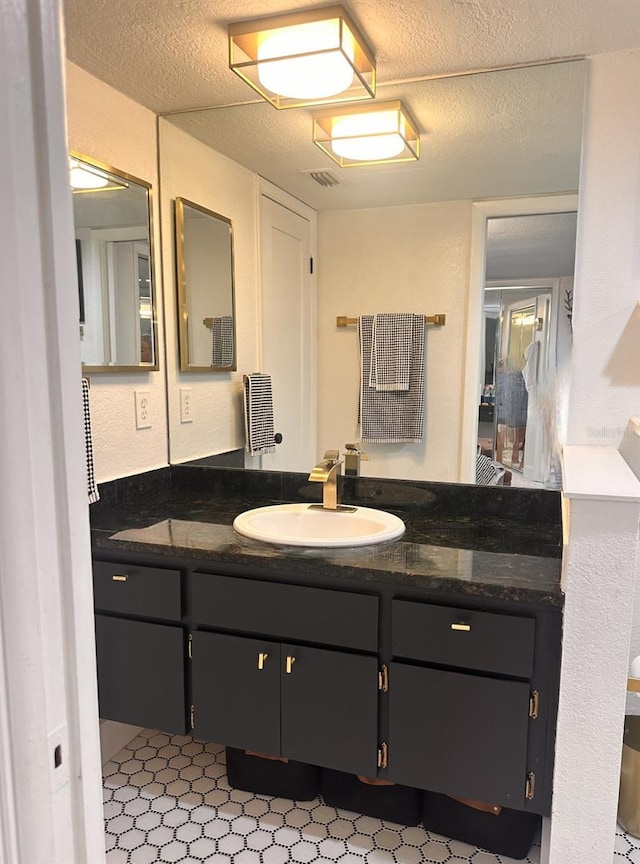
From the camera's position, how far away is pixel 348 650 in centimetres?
159

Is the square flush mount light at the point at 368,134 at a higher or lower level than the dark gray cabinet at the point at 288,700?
higher

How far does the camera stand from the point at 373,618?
60.6 inches

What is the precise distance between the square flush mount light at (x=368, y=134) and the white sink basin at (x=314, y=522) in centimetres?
113

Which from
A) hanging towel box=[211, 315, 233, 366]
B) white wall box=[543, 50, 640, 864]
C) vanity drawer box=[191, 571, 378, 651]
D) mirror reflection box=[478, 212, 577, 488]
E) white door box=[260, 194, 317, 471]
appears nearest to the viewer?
white wall box=[543, 50, 640, 864]

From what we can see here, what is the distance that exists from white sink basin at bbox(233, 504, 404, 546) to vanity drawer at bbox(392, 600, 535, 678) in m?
0.28

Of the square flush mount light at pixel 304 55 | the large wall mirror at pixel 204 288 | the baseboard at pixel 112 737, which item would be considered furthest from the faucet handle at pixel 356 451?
the baseboard at pixel 112 737

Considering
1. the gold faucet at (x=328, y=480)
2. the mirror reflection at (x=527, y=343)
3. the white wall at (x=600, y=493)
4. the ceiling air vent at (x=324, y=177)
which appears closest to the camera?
the white wall at (x=600, y=493)

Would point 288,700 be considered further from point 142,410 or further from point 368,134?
point 368,134

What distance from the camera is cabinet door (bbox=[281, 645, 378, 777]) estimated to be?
1577 mm

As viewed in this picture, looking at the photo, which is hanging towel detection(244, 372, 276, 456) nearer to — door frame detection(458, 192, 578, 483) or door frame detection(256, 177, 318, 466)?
door frame detection(256, 177, 318, 466)

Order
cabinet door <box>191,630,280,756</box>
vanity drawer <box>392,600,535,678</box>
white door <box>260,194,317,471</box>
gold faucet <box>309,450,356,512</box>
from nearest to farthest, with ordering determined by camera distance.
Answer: vanity drawer <box>392,600,535,678</box> → cabinet door <box>191,630,280,756</box> → gold faucet <box>309,450,356,512</box> → white door <box>260,194,317,471</box>

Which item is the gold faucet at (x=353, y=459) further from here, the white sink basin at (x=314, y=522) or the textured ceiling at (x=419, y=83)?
the textured ceiling at (x=419, y=83)

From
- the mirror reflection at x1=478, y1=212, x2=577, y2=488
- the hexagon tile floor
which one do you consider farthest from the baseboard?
the mirror reflection at x1=478, y1=212, x2=577, y2=488

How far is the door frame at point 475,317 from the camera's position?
6.08ft
